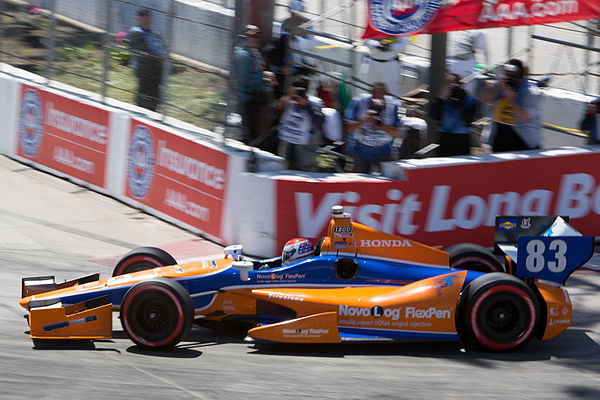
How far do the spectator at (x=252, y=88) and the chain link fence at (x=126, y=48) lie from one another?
0.71ft

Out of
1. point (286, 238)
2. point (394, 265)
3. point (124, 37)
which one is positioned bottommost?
point (286, 238)

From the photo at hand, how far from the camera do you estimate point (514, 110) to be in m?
10.8

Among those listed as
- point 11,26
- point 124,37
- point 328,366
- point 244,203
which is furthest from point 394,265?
point 11,26

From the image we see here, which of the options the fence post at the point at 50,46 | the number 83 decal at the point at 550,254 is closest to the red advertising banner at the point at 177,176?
the fence post at the point at 50,46

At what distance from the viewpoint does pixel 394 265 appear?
7.71m

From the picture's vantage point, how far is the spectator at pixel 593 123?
37.1 feet

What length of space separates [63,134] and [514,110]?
633 cm

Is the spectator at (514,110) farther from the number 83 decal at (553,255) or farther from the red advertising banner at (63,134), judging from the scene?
the red advertising banner at (63,134)

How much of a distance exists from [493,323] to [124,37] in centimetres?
681

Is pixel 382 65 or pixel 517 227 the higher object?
pixel 382 65

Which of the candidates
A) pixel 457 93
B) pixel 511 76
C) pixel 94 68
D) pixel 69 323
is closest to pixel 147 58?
pixel 94 68

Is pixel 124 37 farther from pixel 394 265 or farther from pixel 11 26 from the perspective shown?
pixel 394 265

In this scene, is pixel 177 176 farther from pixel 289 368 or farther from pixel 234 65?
pixel 289 368

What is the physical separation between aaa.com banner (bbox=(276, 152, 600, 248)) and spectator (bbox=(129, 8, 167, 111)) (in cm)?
265
